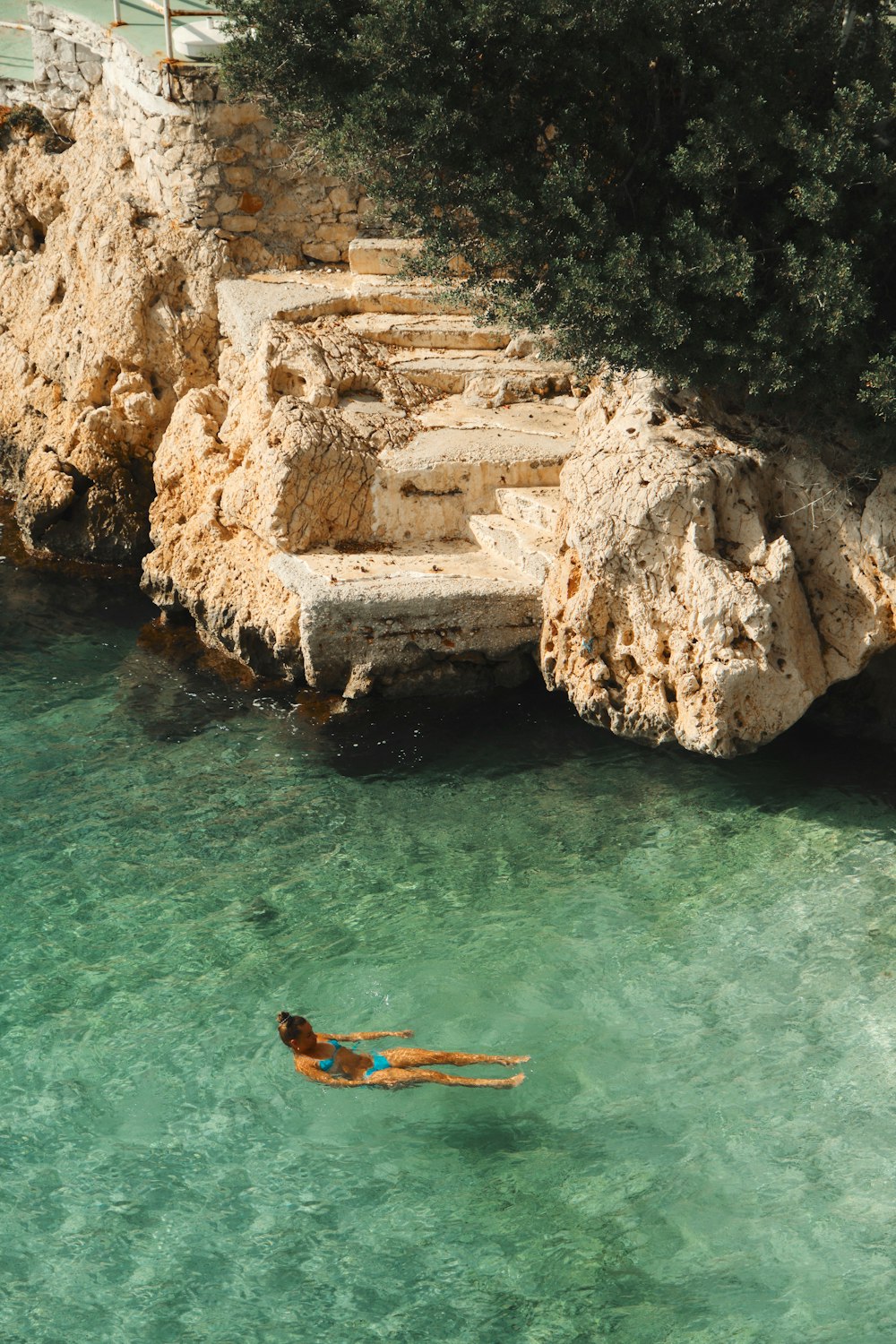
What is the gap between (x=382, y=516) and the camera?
13.6 meters

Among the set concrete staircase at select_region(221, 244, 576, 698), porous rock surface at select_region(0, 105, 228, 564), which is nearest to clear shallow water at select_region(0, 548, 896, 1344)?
concrete staircase at select_region(221, 244, 576, 698)

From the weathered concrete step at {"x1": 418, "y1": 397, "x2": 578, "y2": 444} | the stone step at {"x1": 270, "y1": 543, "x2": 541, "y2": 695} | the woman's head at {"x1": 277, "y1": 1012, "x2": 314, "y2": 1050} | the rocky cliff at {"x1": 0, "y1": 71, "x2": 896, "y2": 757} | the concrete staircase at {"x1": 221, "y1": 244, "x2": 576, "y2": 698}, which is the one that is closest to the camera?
the woman's head at {"x1": 277, "y1": 1012, "x2": 314, "y2": 1050}

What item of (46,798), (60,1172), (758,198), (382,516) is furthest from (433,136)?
(60,1172)

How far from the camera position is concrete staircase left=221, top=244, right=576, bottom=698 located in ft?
41.5

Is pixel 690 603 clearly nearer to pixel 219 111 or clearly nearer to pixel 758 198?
pixel 758 198

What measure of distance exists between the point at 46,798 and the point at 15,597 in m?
4.33

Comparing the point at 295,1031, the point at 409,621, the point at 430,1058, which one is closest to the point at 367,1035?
the point at 430,1058

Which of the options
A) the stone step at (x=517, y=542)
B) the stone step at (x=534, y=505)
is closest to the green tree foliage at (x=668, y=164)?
the stone step at (x=534, y=505)

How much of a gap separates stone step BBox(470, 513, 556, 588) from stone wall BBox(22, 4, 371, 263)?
4814 mm

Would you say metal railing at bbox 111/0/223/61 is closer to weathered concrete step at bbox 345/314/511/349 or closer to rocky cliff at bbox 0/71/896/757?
rocky cliff at bbox 0/71/896/757

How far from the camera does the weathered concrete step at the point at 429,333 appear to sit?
14953 millimetres

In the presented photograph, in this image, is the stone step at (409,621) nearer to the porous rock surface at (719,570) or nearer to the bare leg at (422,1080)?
the porous rock surface at (719,570)

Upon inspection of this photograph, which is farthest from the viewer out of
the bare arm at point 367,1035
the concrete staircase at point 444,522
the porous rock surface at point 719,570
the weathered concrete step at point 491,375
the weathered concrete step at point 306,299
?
the weathered concrete step at point 306,299

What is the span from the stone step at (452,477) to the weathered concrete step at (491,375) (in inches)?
37.4
